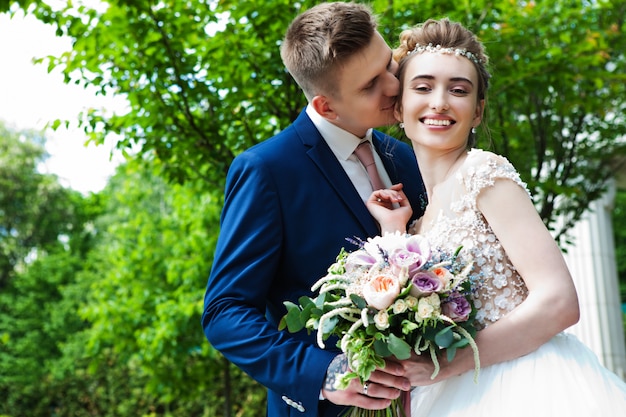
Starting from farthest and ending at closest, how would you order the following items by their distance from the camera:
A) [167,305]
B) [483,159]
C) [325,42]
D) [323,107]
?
[167,305], [323,107], [325,42], [483,159]

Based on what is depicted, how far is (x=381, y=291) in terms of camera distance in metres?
2.24

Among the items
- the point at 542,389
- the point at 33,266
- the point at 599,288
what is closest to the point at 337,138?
the point at 542,389

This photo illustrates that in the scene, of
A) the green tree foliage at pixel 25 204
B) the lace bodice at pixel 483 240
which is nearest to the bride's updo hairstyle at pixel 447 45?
the lace bodice at pixel 483 240

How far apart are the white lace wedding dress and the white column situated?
863 centimetres

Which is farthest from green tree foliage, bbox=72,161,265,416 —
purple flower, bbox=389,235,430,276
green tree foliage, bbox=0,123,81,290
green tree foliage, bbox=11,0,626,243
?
green tree foliage, bbox=0,123,81,290

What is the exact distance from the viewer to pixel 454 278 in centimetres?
231

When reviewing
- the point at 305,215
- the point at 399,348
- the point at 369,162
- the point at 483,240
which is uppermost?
the point at 369,162

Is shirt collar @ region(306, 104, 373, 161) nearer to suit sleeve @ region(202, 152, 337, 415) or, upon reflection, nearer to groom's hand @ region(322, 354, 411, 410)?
suit sleeve @ region(202, 152, 337, 415)

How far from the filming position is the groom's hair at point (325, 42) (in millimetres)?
2799

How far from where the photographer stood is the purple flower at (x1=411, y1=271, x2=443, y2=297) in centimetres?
224

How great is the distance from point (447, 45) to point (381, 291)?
1.07 meters

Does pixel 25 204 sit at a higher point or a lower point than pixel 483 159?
higher

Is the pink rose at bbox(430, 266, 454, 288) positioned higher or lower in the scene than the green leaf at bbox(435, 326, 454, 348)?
higher

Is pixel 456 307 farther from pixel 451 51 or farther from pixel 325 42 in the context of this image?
pixel 325 42
